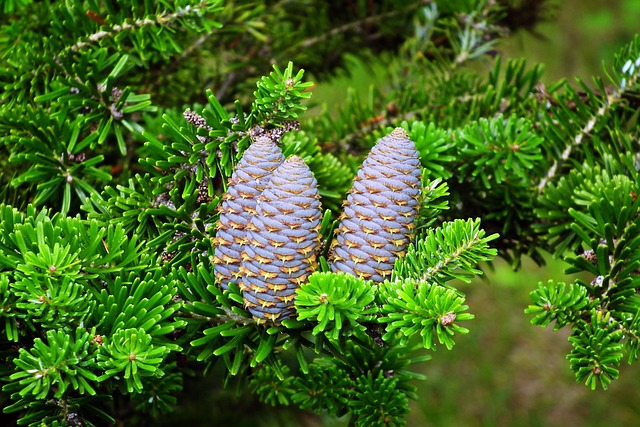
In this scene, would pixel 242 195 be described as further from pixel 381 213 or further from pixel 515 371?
pixel 515 371

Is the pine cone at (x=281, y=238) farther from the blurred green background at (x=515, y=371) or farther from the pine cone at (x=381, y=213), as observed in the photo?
the blurred green background at (x=515, y=371)

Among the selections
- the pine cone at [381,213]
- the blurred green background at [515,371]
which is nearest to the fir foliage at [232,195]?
the pine cone at [381,213]

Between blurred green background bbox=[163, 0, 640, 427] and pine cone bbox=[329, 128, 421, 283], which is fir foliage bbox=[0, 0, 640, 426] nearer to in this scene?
pine cone bbox=[329, 128, 421, 283]

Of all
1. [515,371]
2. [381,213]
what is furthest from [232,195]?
[515,371]

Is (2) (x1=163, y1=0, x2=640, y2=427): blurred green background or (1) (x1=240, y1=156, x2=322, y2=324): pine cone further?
(2) (x1=163, y1=0, x2=640, y2=427): blurred green background

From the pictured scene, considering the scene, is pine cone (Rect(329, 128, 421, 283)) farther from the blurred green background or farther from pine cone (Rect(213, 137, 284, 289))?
the blurred green background

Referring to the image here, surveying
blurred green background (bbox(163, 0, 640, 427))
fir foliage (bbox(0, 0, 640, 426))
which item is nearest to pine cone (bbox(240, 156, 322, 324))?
fir foliage (bbox(0, 0, 640, 426))

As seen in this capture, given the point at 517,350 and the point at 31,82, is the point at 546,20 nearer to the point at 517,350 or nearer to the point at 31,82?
the point at 31,82
